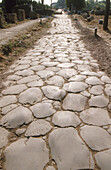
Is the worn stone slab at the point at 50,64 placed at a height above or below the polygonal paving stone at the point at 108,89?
above

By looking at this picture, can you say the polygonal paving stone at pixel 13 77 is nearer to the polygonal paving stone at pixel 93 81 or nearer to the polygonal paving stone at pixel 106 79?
the polygonal paving stone at pixel 93 81

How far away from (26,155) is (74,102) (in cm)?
117

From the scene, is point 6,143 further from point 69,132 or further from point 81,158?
point 81,158

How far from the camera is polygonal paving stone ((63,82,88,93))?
8.82ft

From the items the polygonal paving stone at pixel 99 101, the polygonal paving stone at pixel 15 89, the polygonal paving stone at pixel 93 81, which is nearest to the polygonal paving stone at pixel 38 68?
the polygonal paving stone at pixel 15 89

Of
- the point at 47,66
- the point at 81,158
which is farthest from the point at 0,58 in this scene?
the point at 81,158

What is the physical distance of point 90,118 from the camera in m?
2.00

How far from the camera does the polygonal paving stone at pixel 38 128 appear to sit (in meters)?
1.78

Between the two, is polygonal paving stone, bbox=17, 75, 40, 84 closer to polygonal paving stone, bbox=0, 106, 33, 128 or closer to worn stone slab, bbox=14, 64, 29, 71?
worn stone slab, bbox=14, 64, 29, 71

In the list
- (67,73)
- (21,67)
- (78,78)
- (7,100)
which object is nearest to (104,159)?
(7,100)

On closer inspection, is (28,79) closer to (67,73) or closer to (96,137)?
(67,73)

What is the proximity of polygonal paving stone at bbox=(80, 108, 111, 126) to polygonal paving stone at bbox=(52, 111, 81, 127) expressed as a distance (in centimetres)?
12

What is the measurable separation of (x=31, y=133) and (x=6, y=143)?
0.32 meters

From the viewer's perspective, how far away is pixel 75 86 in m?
Answer: 2.81
